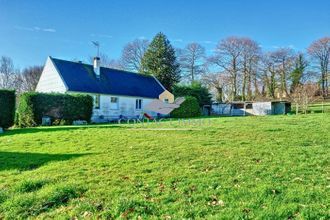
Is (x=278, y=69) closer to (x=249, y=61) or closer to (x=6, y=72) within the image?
(x=249, y=61)

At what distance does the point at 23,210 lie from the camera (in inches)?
195

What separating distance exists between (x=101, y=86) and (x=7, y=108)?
34.1 feet

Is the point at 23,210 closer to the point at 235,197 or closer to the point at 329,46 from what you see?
the point at 235,197

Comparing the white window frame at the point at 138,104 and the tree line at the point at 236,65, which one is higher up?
the tree line at the point at 236,65

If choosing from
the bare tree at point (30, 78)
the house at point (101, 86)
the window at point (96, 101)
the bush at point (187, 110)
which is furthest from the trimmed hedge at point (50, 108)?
the bare tree at point (30, 78)

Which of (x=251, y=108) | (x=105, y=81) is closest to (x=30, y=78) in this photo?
(x=105, y=81)

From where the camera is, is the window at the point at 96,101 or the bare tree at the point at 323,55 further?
the bare tree at the point at 323,55

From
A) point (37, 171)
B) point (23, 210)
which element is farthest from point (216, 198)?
point (37, 171)

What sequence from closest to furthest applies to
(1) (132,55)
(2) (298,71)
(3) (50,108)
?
(3) (50,108) < (2) (298,71) < (1) (132,55)

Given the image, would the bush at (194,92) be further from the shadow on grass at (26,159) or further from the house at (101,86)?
the shadow on grass at (26,159)

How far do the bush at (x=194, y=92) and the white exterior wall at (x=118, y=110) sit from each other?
5328mm

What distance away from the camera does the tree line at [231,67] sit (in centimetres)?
4319

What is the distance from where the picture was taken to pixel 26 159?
8.56m

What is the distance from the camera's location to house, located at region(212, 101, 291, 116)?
35906 millimetres
